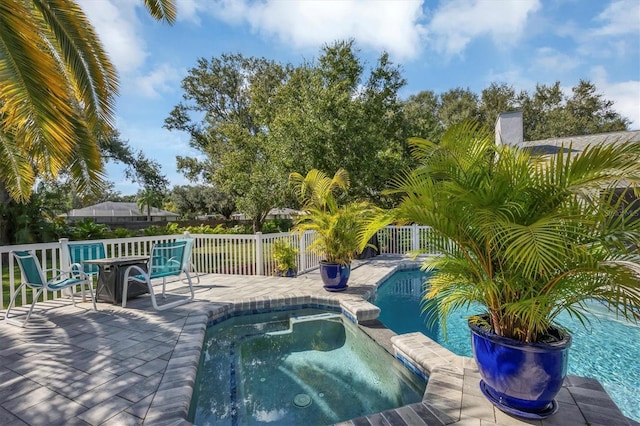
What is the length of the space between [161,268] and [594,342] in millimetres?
6492

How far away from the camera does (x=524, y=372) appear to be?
79.4 inches

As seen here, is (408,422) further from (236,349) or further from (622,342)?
(622,342)

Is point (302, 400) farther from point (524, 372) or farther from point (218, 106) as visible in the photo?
point (218, 106)

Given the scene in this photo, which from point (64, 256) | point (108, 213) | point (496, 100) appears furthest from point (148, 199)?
point (496, 100)

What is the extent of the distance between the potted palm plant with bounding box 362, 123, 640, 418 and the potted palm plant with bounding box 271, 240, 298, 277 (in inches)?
189

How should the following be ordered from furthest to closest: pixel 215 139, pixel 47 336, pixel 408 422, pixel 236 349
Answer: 1. pixel 215 139
2. pixel 236 349
3. pixel 47 336
4. pixel 408 422

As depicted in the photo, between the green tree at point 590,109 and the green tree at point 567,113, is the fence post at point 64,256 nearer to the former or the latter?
the green tree at point 567,113

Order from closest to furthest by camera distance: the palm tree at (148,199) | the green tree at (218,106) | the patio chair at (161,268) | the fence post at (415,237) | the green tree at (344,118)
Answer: the patio chair at (161,268), the green tree at (344,118), the fence post at (415,237), the green tree at (218,106), the palm tree at (148,199)

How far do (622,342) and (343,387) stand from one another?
4.29 metres

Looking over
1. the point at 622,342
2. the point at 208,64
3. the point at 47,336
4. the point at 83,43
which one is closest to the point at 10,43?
the point at 83,43

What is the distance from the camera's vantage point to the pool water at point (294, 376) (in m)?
2.61

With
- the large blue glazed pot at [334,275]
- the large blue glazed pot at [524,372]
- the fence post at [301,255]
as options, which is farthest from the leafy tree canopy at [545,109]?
the large blue glazed pot at [524,372]

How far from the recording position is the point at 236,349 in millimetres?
3918

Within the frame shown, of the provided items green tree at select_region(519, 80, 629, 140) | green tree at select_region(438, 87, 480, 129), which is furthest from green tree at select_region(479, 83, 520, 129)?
green tree at select_region(519, 80, 629, 140)
